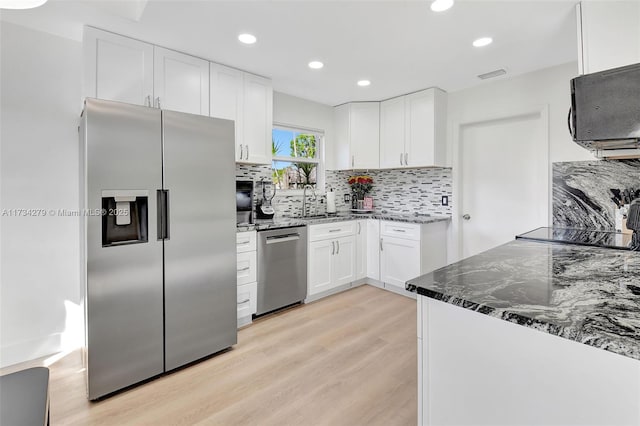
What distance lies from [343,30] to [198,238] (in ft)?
6.03

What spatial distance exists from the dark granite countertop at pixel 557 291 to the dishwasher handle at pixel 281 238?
1.90m

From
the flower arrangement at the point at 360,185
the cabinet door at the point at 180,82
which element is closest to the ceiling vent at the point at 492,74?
the flower arrangement at the point at 360,185

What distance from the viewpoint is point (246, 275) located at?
281cm

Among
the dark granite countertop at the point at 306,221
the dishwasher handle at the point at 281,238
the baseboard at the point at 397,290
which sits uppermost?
the dark granite countertop at the point at 306,221

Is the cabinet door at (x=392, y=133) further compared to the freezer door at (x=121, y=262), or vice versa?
the cabinet door at (x=392, y=133)

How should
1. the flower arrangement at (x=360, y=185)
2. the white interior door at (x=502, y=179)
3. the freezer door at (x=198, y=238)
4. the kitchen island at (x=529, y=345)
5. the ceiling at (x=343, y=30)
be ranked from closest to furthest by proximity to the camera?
the kitchen island at (x=529, y=345) → the ceiling at (x=343, y=30) → the freezer door at (x=198, y=238) → the white interior door at (x=502, y=179) → the flower arrangement at (x=360, y=185)

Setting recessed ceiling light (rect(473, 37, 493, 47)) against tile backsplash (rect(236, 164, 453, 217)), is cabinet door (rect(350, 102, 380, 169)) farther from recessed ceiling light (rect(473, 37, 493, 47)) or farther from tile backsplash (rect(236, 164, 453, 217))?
recessed ceiling light (rect(473, 37, 493, 47))

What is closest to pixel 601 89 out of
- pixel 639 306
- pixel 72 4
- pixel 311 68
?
pixel 639 306

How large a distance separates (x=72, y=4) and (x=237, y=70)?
127 centimetres

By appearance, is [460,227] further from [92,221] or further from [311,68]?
[92,221]

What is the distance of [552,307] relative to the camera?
35.8 inches

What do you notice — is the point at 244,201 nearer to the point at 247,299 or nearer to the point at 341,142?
the point at 247,299

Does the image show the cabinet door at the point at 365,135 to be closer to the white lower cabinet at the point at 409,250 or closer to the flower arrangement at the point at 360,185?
the flower arrangement at the point at 360,185

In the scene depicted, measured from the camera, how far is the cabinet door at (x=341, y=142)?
164 inches
